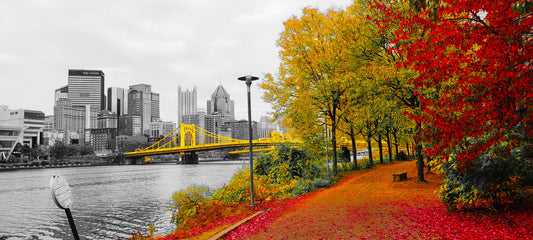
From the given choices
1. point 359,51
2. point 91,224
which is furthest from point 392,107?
point 91,224

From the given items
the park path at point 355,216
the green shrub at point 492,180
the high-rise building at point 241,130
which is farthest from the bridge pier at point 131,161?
the green shrub at point 492,180

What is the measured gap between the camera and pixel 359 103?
60.3 ft

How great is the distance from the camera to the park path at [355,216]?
7863mm

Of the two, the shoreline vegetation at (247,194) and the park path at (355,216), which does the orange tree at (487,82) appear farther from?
the shoreline vegetation at (247,194)

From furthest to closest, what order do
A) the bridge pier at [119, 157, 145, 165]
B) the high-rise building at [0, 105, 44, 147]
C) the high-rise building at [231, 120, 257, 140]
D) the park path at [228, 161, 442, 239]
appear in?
1. the high-rise building at [231, 120, 257, 140]
2. the high-rise building at [0, 105, 44, 147]
3. the bridge pier at [119, 157, 145, 165]
4. the park path at [228, 161, 442, 239]

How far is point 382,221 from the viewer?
867 centimetres

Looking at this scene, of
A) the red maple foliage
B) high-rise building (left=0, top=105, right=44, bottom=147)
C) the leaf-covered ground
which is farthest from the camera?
high-rise building (left=0, top=105, right=44, bottom=147)

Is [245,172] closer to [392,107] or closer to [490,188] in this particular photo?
[392,107]

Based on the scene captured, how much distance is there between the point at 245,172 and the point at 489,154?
13.2 metres

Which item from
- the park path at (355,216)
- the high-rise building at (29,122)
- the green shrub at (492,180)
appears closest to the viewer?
the green shrub at (492,180)

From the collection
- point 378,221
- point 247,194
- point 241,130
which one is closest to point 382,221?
point 378,221

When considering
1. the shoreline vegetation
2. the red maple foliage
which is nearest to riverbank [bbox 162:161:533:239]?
the shoreline vegetation

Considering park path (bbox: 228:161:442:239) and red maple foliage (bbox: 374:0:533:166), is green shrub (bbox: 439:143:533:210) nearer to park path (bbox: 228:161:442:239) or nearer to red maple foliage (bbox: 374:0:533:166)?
red maple foliage (bbox: 374:0:533:166)

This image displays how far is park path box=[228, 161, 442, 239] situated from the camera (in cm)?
786
